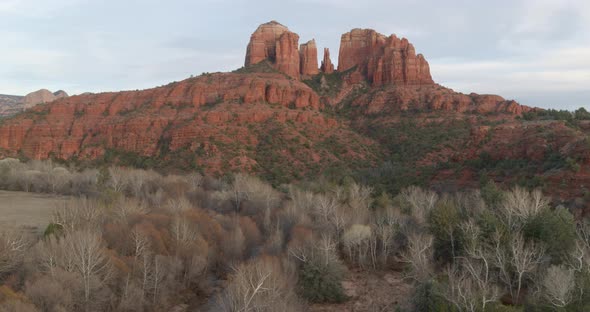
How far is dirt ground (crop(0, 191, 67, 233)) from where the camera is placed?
39188 mm

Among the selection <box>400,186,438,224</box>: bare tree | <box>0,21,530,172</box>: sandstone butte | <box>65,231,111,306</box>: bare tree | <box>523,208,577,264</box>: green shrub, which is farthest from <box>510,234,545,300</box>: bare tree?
<box>0,21,530,172</box>: sandstone butte

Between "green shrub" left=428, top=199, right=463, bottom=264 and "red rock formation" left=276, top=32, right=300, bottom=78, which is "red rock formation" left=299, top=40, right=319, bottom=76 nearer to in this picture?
"red rock formation" left=276, top=32, right=300, bottom=78

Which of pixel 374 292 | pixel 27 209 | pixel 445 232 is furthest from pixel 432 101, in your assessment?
pixel 27 209

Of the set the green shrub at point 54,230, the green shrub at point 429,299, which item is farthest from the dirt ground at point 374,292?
the green shrub at point 54,230

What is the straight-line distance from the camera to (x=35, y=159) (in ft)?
263

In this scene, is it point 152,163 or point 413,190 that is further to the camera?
point 152,163

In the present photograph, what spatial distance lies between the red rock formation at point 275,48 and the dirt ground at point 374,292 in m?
82.9

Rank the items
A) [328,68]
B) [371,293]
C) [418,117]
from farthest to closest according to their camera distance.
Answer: [328,68] → [418,117] → [371,293]

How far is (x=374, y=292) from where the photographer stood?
26.6 metres

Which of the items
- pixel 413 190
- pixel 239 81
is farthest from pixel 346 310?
pixel 239 81

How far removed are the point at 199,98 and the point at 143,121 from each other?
40.9 feet

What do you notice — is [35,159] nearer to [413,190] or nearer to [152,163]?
[152,163]

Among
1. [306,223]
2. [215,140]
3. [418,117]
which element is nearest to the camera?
[306,223]

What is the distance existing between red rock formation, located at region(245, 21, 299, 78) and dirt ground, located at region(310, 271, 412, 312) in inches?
3265
